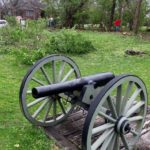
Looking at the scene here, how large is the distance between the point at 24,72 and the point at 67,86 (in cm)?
439

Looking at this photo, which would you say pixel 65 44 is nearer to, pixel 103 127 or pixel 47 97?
pixel 47 97

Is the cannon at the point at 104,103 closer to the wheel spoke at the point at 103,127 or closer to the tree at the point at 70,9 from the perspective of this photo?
the wheel spoke at the point at 103,127

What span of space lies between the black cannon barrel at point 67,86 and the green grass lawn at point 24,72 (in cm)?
82

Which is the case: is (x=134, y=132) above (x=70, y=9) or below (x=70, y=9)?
below

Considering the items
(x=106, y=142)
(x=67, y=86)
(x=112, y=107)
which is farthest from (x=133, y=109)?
(x=67, y=86)

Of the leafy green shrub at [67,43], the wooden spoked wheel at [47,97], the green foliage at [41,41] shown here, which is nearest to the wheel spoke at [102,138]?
the wooden spoked wheel at [47,97]

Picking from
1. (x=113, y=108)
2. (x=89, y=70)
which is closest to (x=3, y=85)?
(x=89, y=70)

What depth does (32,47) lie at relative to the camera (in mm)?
10742

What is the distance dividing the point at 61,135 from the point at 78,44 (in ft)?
23.2

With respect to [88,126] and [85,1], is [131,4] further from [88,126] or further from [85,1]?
[88,126]

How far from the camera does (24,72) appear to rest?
798 centimetres

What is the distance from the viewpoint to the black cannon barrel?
3.60 metres

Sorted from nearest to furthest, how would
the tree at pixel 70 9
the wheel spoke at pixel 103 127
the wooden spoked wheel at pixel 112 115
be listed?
the wooden spoked wheel at pixel 112 115, the wheel spoke at pixel 103 127, the tree at pixel 70 9

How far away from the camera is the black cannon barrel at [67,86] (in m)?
3.60
